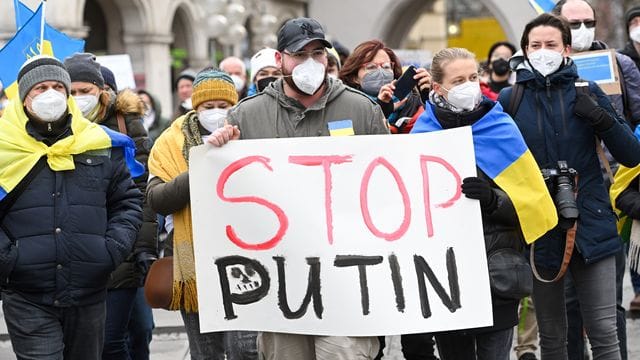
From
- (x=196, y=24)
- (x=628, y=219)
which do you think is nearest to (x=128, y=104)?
(x=628, y=219)

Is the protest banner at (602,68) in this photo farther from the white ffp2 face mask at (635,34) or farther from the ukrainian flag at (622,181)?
the white ffp2 face mask at (635,34)

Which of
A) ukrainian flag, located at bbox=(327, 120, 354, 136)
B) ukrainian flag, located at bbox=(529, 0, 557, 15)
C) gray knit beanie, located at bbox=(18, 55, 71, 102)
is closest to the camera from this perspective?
ukrainian flag, located at bbox=(327, 120, 354, 136)

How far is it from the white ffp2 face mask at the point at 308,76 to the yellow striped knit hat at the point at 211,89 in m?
0.99

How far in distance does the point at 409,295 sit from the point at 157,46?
16753mm

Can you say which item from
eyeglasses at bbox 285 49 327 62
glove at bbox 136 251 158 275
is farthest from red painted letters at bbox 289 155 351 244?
glove at bbox 136 251 158 275

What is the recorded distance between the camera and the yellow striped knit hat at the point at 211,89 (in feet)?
18.7

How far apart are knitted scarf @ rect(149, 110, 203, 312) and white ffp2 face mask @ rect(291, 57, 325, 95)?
3.37 feet

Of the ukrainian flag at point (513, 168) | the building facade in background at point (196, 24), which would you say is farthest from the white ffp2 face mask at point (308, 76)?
the building facade in background at point (196, 24)

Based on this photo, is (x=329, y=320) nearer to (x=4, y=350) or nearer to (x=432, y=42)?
(x=4, y=350)

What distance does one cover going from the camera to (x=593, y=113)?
5270 millimetres

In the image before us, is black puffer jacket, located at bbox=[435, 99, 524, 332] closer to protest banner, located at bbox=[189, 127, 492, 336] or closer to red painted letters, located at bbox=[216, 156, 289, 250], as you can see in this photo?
protest banner, located at bbox=[189, 127, 492, 336]

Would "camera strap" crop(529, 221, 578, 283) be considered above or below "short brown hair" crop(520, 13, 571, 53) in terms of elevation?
below

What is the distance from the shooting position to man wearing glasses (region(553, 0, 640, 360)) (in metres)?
6.15

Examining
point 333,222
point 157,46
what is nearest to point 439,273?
point 333,222
